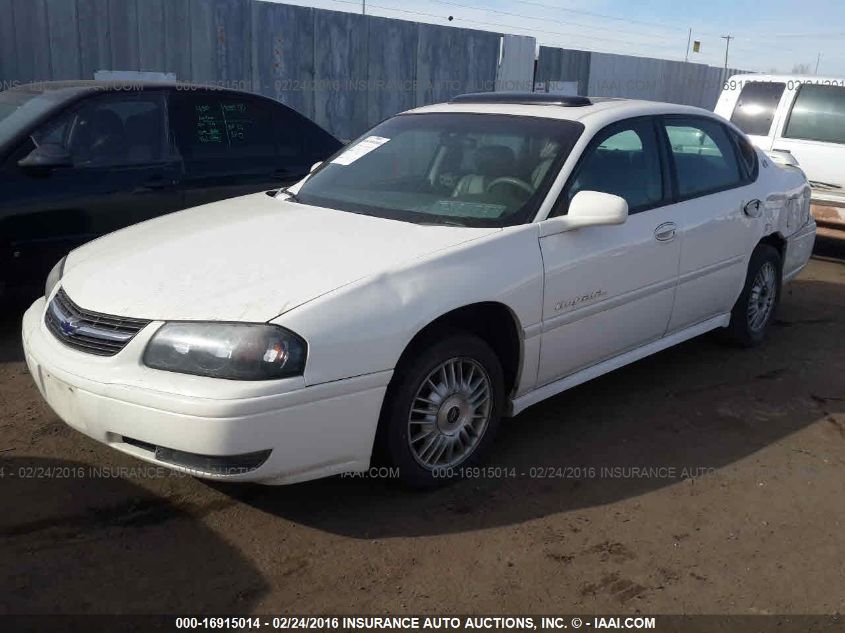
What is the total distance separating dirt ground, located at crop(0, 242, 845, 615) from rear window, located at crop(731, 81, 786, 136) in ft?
17.1

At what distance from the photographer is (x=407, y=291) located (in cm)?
313

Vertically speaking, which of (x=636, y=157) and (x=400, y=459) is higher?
(x=636, y=157)

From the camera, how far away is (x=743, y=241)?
4996mm

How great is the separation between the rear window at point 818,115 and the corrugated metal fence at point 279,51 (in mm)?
5521

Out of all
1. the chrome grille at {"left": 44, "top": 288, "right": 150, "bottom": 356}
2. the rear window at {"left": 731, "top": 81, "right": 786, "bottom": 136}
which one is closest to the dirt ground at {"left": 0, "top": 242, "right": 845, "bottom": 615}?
the chrome grille at {"left": 44, "top": 288, "right": 150, "bottom": 356}

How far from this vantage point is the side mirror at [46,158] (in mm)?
5082

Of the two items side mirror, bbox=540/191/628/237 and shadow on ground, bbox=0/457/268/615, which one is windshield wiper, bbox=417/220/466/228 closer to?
side mirror, bbox=540/191/628/237

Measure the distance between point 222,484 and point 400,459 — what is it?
31.1 inches

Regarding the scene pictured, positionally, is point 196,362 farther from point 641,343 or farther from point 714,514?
point 641,343

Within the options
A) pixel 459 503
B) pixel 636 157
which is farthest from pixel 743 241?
pixel 459 503

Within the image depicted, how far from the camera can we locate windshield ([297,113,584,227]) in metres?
3.78

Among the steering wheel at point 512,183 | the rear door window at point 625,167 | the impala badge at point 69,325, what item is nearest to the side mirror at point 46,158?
the impala badge at point 69,325

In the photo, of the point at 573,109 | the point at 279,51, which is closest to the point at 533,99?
the point at 573,109

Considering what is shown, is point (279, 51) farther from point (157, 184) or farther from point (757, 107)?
point (757, 107)
